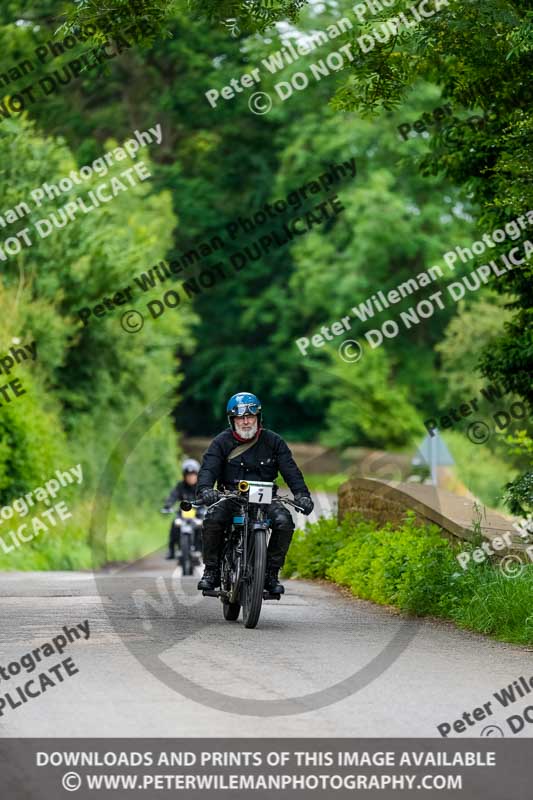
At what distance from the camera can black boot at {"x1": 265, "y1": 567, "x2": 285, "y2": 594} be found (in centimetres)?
1253

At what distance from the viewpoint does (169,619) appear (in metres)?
13.0

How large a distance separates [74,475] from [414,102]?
88.4ft

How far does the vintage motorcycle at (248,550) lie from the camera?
12.2 m

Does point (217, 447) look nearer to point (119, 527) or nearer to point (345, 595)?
point (345, 595)

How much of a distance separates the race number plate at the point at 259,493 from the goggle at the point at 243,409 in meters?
0.62
